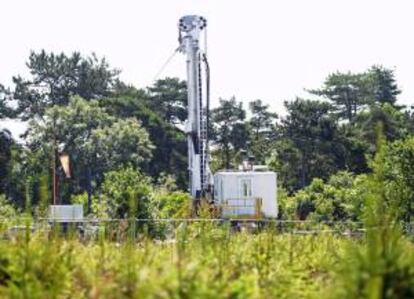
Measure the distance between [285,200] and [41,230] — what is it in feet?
117

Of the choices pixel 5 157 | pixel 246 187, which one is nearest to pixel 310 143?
pixel 5 157

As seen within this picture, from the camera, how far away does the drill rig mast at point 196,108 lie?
28.6 m

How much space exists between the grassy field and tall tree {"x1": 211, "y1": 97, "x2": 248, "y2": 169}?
175 ft

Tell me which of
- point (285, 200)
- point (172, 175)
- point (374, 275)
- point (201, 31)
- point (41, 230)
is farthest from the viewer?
point (172, 175)

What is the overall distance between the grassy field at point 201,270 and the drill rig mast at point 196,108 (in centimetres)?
2058

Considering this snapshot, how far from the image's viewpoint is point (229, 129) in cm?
6228

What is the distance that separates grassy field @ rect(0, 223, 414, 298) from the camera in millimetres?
4043

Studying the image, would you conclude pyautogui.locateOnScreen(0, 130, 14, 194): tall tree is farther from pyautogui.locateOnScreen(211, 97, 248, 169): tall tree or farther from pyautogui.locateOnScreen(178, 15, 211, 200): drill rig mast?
pyautogui.locateOnScreen(178, 15, 211, 200): drill rig mast

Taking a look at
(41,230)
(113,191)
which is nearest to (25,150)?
(113,191)

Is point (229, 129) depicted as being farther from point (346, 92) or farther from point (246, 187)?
point (246, 187)

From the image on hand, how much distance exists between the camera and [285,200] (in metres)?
42.1

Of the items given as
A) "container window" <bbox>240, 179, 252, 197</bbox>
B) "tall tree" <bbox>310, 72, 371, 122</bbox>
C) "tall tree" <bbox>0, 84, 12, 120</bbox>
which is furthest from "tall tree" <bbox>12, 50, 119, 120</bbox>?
"container window" <bbox>240, 179, 252, 197</bbox>

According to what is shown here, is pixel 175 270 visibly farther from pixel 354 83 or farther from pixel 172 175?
pixel 354 83

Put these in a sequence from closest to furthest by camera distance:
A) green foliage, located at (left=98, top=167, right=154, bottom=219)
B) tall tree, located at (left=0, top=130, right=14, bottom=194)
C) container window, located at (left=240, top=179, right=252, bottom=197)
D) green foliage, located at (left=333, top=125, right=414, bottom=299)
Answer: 1. green foliage, located at (left=333, top=125, right=414, bottom=299)
2. green foliage, located at (left=98, top=167, right=154, bottom=219)
3. container window, located at (left=240, top=179, right=252, bottom=197)
4. tall tree, located at (left=0, top=130, right=14, bottom=194)
